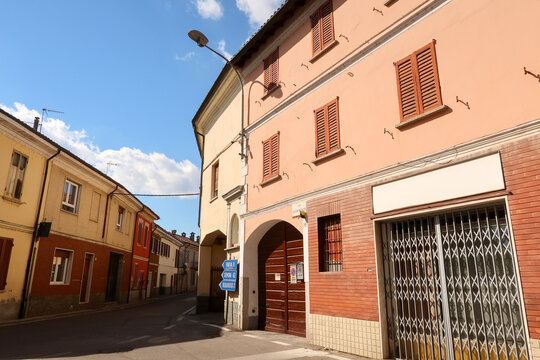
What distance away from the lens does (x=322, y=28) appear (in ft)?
32.7

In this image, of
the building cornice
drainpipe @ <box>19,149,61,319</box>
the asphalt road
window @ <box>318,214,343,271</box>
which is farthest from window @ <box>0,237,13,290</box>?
window @ <box>318,214,343,271</box>

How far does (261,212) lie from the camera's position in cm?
1149

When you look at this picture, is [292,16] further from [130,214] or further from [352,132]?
[130,214]

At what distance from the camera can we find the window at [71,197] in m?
16.9

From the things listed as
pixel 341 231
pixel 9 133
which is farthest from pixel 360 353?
pixel 9 133

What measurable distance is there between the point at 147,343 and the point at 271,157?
6096 millimetres

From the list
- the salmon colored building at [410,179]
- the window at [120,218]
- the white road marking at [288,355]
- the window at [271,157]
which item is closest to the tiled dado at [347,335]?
the salmon colored building at [410,179]

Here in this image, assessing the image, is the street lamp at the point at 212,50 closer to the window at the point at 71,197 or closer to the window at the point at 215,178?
the window at the point at 215,178

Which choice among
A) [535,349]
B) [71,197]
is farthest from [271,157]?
[71,197]

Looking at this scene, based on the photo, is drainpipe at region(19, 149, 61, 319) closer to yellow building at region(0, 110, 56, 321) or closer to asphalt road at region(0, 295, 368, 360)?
yellow building at region(0, 110, 56, 321)

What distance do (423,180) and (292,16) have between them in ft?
23.0

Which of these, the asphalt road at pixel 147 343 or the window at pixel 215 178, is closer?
the asphalt road at pixel 147 343

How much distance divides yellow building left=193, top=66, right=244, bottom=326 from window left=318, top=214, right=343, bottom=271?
4.25 meters

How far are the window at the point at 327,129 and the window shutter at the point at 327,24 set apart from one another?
1.83m
